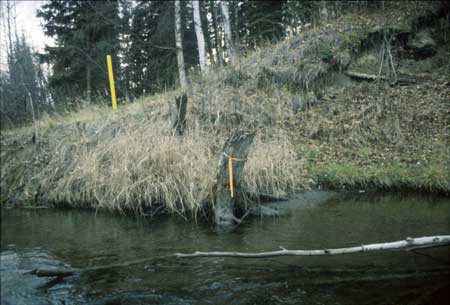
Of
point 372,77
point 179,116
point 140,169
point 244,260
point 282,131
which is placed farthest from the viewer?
point 372,77

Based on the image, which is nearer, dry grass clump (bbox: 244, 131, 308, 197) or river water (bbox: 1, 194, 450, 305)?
river water (bbox: 1, 194, 450, 305)

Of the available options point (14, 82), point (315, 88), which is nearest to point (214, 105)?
point (315, 88)

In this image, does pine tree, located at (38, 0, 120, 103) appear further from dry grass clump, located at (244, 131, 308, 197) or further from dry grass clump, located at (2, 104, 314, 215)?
dry grass clump, located at (244, 131, 308, 197)

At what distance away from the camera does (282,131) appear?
788cm

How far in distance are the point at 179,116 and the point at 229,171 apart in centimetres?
309

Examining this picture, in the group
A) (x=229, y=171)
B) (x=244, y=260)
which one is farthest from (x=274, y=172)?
(x=244, y=260)

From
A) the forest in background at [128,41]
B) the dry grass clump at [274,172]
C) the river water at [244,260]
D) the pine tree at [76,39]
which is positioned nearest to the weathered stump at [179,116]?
the dry grass clump at [274,172]

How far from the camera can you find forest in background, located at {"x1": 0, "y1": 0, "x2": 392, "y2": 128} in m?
11.8

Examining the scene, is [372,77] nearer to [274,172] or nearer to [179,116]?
[274,172]

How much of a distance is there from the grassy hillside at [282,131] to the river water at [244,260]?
60 cm

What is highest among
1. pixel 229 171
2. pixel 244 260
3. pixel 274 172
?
pixel 229 171

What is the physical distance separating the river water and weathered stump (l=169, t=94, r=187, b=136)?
235 cm

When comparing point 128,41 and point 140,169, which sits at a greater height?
point 128,41

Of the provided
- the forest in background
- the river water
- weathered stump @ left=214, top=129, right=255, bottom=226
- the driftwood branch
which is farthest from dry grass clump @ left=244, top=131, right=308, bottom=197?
the forest in background
